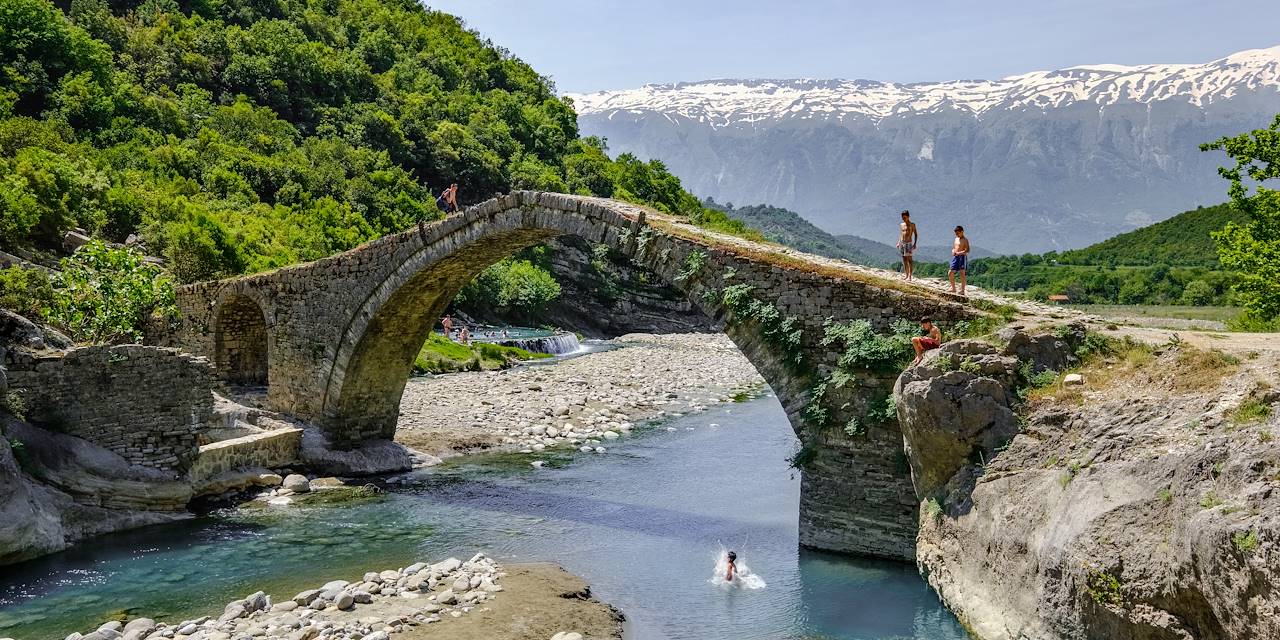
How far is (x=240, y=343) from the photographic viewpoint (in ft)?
70.7

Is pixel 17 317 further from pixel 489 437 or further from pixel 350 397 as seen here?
pixel 489 437

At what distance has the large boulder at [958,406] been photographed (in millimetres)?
10203

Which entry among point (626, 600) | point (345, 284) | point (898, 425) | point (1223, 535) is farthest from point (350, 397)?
point (1223, 535)

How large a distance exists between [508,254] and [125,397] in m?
7.20

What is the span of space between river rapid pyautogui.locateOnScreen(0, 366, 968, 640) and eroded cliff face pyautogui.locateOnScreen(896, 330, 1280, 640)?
1569 mm

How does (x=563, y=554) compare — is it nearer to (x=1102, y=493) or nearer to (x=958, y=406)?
(x=958, y=406)

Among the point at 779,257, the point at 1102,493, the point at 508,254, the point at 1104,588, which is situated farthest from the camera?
the point at 508,254

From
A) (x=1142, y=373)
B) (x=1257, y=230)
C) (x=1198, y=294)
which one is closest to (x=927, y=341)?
(x=1142, y=373)

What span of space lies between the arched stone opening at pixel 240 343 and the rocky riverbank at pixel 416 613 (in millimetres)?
10958

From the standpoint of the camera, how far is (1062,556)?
8.04 m

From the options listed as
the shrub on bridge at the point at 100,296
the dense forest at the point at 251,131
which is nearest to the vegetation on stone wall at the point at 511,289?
the dense forest at the point at 251,131

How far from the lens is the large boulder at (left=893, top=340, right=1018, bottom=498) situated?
33.5ft

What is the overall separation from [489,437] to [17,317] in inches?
400

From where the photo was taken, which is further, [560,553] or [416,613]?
[560,553]
